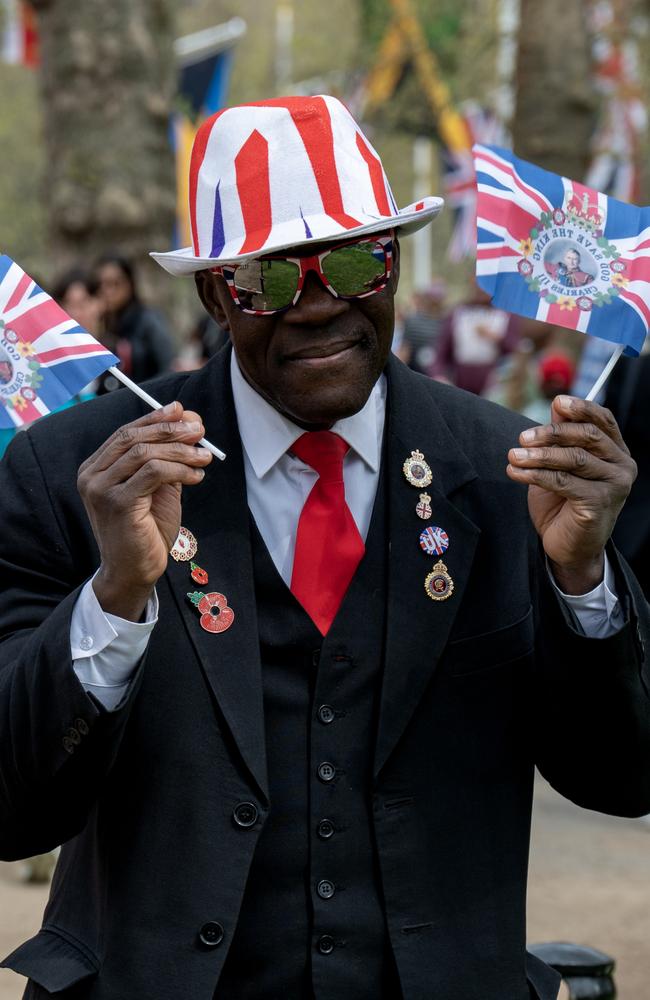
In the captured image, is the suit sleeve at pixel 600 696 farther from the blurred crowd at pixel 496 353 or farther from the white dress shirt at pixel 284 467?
the blurred crowd at pixel 496 353

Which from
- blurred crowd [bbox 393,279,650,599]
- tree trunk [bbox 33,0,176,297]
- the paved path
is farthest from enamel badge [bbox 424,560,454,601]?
tree trunk [bbox 33,0,176,297]

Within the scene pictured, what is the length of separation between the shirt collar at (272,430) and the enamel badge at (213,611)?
0.84 ft

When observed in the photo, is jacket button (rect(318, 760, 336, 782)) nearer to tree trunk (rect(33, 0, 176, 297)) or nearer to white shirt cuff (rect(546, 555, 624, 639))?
white shirt cuff (rect(546, 555, 624, 639))

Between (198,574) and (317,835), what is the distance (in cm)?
47

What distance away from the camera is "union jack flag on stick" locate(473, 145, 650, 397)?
2760 millimetres

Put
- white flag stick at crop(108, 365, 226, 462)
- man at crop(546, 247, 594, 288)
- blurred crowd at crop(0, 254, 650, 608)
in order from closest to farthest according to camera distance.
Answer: white flag stick at crop(108, 365, 226, 462) < man at crop(546, 247, 594, 288) < blurred crowd at crop(0, 254, 650, 608)

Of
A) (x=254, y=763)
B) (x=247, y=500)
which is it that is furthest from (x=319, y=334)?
(x=254, y=763)

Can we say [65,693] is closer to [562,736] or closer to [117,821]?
[117,821]

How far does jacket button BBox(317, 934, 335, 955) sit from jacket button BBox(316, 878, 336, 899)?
62mm

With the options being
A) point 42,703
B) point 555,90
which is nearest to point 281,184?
point 42,703

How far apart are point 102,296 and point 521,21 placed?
763cm

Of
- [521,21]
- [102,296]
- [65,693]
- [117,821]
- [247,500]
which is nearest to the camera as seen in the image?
[65,693]

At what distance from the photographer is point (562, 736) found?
2.58m

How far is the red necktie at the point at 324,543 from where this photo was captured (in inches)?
106
